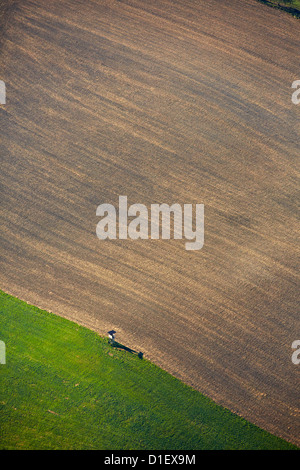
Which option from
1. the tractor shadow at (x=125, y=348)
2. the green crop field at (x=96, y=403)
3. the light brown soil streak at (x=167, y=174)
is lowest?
the green crop field at (x=96, y=403)

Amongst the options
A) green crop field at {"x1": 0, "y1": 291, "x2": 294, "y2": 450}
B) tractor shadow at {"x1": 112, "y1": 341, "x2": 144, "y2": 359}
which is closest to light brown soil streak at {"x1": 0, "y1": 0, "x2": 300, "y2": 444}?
tractor shadow at {"x1": 112, "y1": 341, "x2": 144, "y2": 359}

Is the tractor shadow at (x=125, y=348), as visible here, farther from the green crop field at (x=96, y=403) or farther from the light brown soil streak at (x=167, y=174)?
the light brown soil streak at (x=167, y=174)

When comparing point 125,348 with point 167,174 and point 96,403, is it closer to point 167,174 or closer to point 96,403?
point 96,403

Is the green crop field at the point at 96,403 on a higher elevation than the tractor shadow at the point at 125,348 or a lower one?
lower

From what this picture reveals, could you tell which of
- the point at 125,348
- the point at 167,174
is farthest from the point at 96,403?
the point at 167,174

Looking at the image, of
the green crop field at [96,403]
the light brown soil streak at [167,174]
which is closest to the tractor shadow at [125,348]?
the green crop field at [96,403]

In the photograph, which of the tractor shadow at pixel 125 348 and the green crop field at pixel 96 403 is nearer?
the green crop field at pixel 96 403
